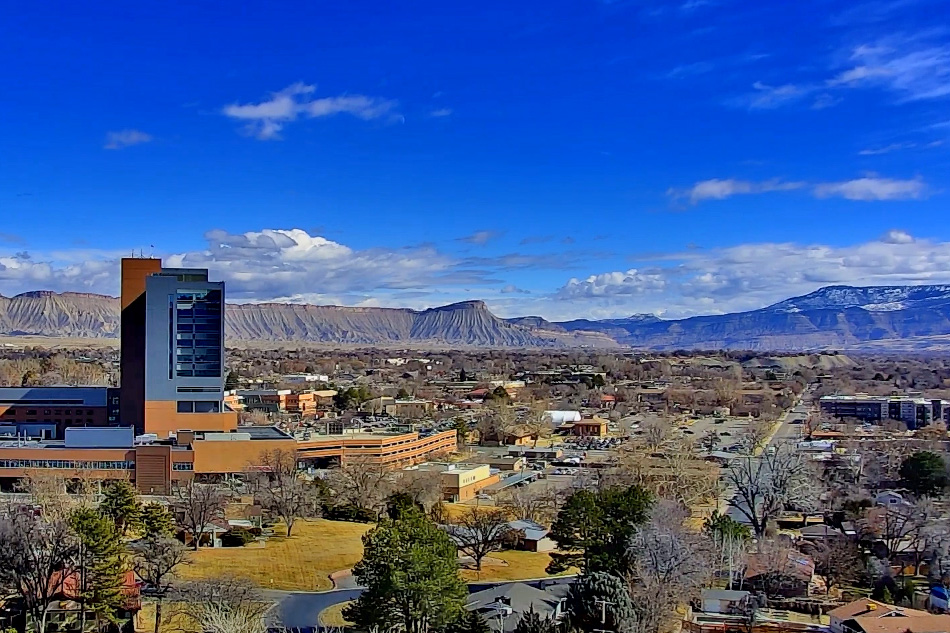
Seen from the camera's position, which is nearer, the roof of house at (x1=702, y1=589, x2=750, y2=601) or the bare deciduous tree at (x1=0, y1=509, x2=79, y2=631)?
the bare deciduous tree at (x1=0, y1=509, x2=79, y2=631)

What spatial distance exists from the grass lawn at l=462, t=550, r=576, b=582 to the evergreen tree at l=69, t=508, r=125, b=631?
8994 mm

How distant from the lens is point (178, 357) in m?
45.7

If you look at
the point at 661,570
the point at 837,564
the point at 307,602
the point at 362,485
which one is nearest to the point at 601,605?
the point at 661,570

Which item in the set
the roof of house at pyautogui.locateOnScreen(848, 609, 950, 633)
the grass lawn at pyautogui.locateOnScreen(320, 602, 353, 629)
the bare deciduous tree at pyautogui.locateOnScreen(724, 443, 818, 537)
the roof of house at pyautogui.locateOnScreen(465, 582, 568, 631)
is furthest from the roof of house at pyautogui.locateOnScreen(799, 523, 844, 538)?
the grass lawn at pyautogui.locateOnScreen(320, 602, 353, 629)

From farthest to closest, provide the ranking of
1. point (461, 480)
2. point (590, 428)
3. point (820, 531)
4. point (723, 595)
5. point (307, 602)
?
point (590, 428), point (461, 480), point (820, 531), point (307, 602), point (723, 595)

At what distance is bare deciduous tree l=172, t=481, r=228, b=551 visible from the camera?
1134 inches

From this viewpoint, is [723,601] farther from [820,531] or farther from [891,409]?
[891,409]

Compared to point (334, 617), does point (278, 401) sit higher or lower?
higher

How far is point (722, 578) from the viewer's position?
24.8 metres

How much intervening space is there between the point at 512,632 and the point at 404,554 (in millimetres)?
2877

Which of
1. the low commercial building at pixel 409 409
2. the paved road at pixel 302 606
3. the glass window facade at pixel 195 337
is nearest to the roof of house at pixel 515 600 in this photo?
the paved road at pixel 302 606

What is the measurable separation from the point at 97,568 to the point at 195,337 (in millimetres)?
27348

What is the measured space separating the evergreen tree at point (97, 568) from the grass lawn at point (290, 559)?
493cm

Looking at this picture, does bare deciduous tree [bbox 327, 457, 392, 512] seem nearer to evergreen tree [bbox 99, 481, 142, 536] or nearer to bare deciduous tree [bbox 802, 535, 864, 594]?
evergreen tree [bbox 99, 481, 142, 536]
